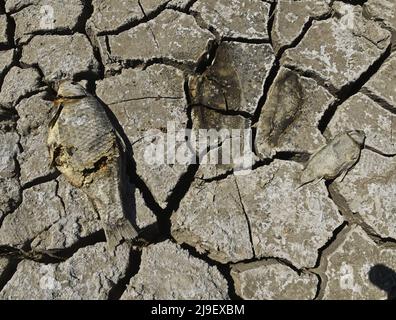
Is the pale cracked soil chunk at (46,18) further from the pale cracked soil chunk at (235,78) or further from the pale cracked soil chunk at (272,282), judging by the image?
the pale cracked soil chunk at (272,282)

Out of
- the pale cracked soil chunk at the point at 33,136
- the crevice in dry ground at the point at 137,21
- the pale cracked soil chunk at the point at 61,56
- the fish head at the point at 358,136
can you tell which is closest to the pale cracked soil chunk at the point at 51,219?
the pale cracked soil chunk at the point at 33,136

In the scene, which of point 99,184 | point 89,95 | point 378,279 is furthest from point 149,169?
point 378,279

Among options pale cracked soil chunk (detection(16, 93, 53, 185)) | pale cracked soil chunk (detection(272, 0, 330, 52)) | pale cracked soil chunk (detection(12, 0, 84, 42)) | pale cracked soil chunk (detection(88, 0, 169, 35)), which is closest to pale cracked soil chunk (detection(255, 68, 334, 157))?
pale cracked soil chunk (detection(272, 0, 330, 52))

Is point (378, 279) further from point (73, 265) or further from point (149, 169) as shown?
point (73, 265)

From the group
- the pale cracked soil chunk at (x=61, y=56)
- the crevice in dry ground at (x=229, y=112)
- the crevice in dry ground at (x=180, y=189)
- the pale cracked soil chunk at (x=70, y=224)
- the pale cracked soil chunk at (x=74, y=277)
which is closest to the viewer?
the pale cracked soil chunk at (x=74, y=277)

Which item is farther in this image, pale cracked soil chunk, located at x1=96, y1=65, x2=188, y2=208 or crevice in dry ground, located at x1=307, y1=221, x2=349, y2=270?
pale cracked soil chunk, located at x1=96, y1=65, x2=188, y2=208

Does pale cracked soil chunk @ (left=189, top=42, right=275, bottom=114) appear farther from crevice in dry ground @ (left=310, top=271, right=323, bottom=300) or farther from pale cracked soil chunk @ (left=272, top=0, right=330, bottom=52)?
crevice in dry ground @ (left=310, top=271, right=323, bottom=300)
